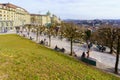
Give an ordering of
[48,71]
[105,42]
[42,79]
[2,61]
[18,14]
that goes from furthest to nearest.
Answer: [18,14]
[105,42]
[2,61]
[48,71]
[42,79]

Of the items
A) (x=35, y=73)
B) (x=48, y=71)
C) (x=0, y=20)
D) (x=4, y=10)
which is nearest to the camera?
(x=35, y=73)

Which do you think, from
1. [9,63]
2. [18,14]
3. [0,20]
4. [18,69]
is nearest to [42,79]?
[18,69]

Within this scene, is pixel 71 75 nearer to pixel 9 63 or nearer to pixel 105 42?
pixel 9 63

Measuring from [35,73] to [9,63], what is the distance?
146 inches

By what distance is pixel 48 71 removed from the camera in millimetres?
17609

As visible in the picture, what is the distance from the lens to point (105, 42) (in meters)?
50.3

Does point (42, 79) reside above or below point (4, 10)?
below

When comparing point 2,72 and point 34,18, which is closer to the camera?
point 2,72

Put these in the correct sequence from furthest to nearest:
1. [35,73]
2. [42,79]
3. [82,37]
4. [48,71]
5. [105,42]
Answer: [82,37] → [105,42] → [48,71] → [35,73] → [42,79]

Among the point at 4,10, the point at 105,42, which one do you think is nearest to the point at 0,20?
the point at 4,10

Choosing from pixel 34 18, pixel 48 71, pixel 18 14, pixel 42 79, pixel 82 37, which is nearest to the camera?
pixel 42 79

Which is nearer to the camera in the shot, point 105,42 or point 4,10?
point 105,42

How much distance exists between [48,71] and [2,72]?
4.43 m

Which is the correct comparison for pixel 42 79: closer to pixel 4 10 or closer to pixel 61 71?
pixel 61 71
